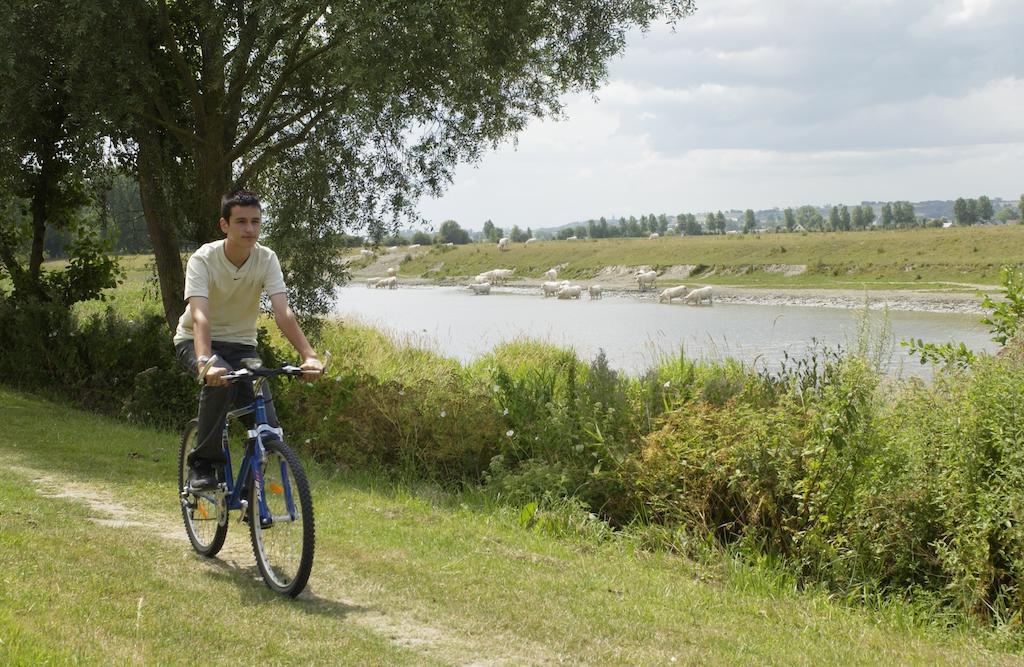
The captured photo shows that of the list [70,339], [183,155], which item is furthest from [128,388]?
[183,155]

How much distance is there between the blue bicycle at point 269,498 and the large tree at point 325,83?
7.02 meters

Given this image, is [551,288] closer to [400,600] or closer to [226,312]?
[226,312]

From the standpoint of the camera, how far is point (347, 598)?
5.96 metres

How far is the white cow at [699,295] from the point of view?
44.4 m

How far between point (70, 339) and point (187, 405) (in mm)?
3325

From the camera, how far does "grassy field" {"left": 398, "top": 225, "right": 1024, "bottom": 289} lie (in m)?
49.2

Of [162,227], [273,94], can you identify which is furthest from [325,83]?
[162,227]

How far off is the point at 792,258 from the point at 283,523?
5612 cm

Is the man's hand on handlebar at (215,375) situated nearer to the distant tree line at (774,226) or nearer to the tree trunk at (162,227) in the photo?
the tree trunk at (162,227)

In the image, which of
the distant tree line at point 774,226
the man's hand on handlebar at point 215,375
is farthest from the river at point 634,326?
the distant tree line at point 774,226

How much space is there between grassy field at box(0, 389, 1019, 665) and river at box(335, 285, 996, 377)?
17.5 ft

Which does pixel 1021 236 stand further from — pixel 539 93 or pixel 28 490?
pixel 28 490

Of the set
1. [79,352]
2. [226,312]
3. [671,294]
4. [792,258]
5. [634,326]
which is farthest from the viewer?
[792,258]

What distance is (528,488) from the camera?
9.63 metres
